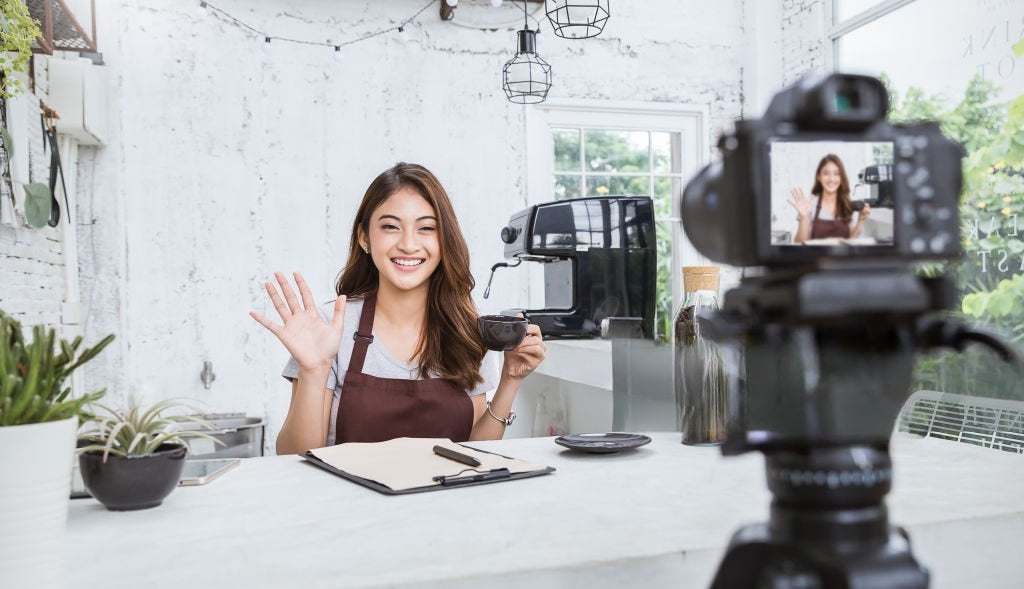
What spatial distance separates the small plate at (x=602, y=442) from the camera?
1268 millimetres

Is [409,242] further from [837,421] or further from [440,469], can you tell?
[837,421]

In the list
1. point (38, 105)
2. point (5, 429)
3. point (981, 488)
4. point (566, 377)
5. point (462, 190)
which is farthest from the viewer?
point (462, 190)

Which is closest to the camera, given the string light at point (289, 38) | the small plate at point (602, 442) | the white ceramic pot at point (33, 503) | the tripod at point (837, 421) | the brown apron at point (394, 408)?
the tripod at point (837, 421)

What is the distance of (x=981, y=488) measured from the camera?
3.41 feet

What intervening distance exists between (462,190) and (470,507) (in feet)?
10.2

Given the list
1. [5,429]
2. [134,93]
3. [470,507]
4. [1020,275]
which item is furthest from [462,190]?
[5,429]

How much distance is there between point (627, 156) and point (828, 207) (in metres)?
3.89

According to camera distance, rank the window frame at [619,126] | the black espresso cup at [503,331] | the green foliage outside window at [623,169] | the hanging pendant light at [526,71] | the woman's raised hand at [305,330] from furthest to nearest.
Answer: the green foliage outside window at [623,169] → the window frame at [619,126] → the hanging pendant light at [526,71] → the woman's raised hand at [305,330] → the black espresso cup at [503,331]

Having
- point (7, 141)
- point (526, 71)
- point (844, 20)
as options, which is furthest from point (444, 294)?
point (844, 20)

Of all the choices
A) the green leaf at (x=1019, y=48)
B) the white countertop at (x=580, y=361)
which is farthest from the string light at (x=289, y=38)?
the green leaf at (x=1019, y=48)

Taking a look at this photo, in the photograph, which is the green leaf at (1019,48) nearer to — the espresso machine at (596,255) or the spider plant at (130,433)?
the espresso machine at (596,255)

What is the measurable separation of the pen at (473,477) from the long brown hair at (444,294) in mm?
831

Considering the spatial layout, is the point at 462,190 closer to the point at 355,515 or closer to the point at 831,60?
the point at 831,60

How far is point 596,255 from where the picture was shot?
9.66 feet
